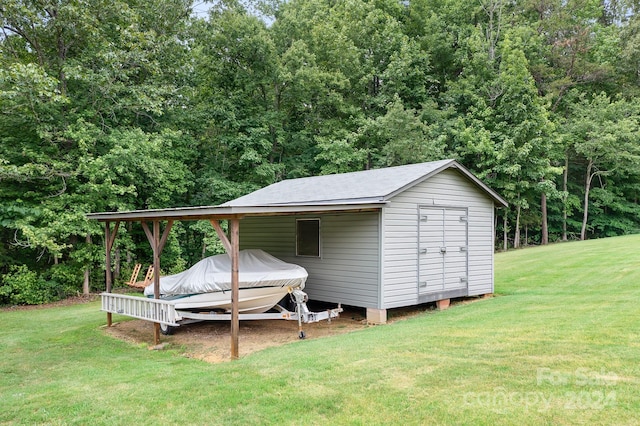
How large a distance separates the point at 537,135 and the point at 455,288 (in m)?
15.3

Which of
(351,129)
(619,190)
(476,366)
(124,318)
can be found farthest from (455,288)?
(619,190)

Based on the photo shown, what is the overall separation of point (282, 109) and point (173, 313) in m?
16.6

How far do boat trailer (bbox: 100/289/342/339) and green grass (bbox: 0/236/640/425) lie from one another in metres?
0.57

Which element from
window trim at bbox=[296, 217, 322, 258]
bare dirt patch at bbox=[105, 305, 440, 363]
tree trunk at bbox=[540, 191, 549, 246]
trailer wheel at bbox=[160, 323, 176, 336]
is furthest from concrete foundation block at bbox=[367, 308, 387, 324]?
tree trunk at bbox=[540, 191, 549, 246]

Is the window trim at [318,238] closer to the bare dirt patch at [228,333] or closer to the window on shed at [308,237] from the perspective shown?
the window on shed at [308,237]

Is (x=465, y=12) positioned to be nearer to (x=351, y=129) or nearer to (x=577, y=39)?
(x=577, y=39)

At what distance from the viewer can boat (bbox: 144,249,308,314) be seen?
8.08m

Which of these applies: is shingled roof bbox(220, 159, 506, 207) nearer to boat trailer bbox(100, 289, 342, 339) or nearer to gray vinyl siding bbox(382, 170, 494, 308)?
gray vinyl siding bbox(382, 170, 494, 308)

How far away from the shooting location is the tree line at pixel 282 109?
13367mm

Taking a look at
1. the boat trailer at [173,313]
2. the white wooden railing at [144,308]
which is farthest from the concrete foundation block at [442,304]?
the white wooden railing at [144,308]

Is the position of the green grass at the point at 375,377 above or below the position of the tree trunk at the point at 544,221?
below

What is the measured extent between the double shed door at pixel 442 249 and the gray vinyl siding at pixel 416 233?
18 centimetres

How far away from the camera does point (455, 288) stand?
10375 mm

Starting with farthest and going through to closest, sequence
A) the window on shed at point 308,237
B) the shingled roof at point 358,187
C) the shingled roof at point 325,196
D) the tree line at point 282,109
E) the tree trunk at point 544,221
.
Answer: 1. the tree trunk at point 544,221
2. the tree line at point 282,109
3. the window on shed at point 308,237
4. the shingled roof at point 358,187
5. the shingled roof at point 325,196
